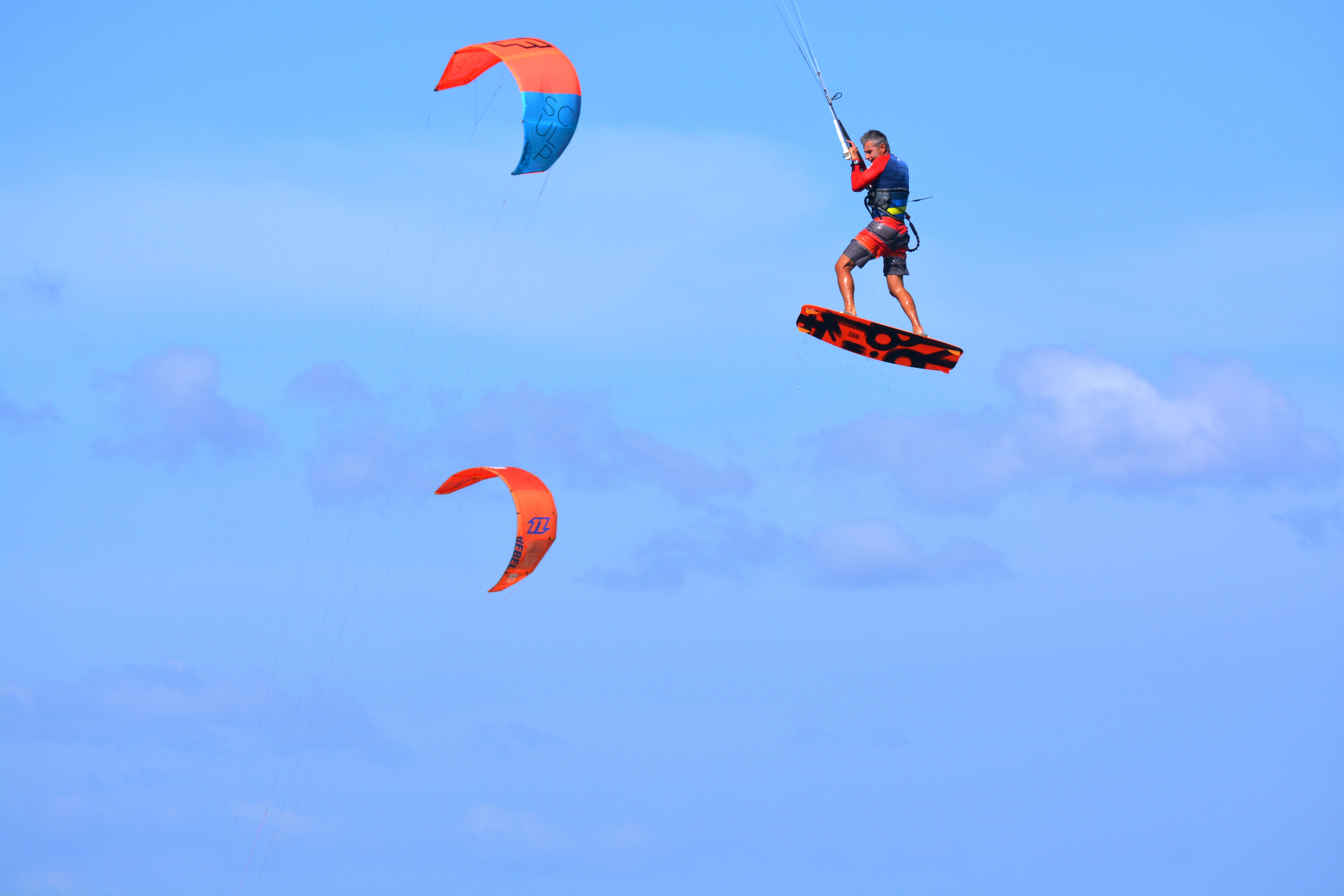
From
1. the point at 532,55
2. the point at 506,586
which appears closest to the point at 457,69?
the point at 532,55

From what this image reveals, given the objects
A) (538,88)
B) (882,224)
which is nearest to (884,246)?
(882,224)

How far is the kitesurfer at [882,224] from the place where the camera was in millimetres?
24453

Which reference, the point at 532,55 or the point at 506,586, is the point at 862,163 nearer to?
the point at 532,55

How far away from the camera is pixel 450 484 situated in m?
34.6

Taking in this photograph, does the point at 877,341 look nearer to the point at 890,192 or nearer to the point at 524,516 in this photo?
the point at 890,192

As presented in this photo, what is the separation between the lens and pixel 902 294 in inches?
991

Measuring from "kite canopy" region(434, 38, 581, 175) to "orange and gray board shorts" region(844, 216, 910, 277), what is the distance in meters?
6.15

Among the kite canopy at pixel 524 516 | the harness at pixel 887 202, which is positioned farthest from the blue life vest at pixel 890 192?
the kite canopy at pixel 524 516

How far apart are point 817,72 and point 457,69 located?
802 centimetres

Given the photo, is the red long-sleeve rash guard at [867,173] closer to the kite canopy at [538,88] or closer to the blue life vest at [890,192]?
the blue life vest at [890,192]

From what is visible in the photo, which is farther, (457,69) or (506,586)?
(506,586)

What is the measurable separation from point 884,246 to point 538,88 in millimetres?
6842

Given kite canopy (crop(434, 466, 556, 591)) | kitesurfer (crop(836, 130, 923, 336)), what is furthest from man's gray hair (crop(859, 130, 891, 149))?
kite canopy (crop(434, 466, 556, 591))

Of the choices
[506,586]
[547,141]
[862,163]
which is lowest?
[506,586]
